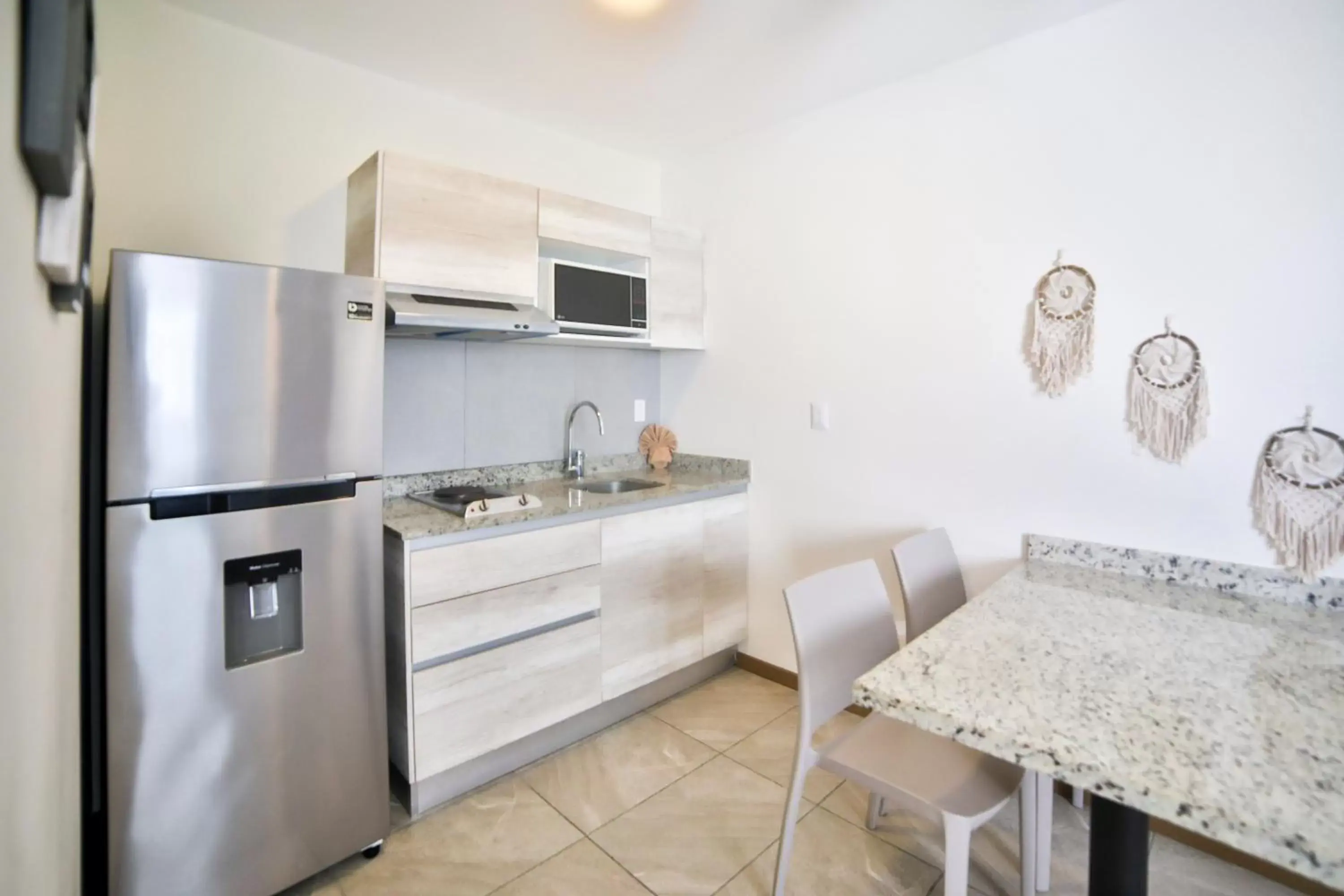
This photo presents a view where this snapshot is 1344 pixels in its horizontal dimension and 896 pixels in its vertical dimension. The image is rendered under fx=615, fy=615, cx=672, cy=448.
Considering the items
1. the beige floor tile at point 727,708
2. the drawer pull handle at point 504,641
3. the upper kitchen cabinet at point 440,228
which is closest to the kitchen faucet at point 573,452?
the upper kitchen cabinet at point 440,228

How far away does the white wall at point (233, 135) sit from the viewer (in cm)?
179

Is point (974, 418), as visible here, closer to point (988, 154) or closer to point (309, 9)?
point (988, 154)

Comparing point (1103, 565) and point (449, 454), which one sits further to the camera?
point (449, 454)

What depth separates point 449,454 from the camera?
8.11 feet

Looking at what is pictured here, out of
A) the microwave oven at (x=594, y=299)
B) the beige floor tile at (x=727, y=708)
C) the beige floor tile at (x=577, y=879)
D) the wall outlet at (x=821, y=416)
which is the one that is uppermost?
the microwave oven at (x=594, y=299)

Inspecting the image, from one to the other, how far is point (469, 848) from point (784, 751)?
1.11 metres

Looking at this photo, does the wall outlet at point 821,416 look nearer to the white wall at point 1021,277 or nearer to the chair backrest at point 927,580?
the white wall at point 1021,277

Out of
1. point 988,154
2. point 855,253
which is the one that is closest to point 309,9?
point 855,253

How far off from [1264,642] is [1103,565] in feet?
1.96

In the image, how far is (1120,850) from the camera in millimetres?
1054

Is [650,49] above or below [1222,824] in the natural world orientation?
above

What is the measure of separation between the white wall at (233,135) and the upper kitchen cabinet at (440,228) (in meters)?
0.17

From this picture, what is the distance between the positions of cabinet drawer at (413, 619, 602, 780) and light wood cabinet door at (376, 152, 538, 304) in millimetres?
1239

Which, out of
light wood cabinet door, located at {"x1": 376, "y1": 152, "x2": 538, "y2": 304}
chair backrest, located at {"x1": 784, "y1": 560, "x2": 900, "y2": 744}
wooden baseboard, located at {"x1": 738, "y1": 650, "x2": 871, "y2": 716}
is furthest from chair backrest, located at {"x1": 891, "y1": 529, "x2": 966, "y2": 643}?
light wood cabinet door, located at {"x1": 376, "y1": 152, "x2": 538, "y2": 304}
